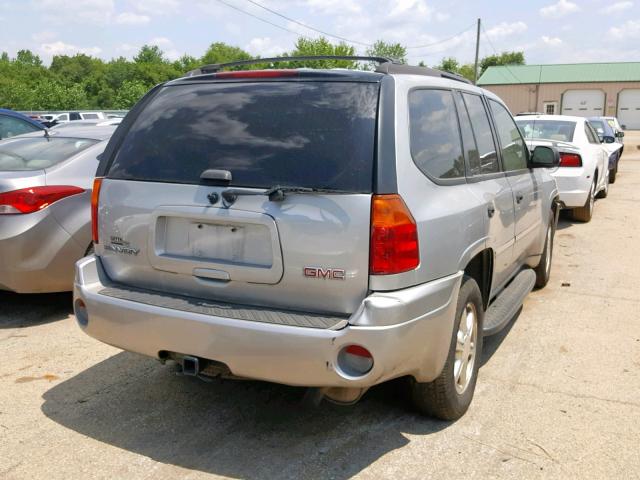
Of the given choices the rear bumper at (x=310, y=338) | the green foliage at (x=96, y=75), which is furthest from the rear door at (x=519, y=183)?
the green foliage at (x=96, y=75)

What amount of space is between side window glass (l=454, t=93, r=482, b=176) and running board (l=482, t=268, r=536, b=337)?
0.97 meters

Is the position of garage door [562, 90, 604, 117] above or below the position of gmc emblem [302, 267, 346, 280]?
above

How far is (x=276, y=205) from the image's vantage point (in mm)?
3014

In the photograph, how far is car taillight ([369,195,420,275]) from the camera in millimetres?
2885

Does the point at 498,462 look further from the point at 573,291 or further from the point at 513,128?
the point at 573,291

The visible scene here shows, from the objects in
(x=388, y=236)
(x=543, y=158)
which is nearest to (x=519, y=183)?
(x=543, y=158)

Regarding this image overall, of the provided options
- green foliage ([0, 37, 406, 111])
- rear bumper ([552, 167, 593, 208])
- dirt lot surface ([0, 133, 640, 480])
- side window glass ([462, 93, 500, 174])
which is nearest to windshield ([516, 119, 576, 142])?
rear bumper ([552, 167, 593, 208])


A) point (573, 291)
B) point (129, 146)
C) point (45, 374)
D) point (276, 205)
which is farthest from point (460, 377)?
point (573, 291)

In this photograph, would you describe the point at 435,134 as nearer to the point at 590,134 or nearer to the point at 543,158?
the point at 543,158

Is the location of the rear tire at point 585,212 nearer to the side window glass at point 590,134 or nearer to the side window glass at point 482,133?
the side window glass at point 590,134

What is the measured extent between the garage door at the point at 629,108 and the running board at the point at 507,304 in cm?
6767

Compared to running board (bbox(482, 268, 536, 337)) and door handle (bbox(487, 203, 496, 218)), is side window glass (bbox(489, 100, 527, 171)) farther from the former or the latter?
running board (bbox(482, 268, 536, 337))

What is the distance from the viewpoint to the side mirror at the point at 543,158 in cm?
524

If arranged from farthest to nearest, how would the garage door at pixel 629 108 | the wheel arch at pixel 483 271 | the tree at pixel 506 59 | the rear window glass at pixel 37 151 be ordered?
the tree at pixel 506 59, the garage door at pixel 629 108, the rear window glass at pixel 37 151, the wheel arch at pixel 483 271
